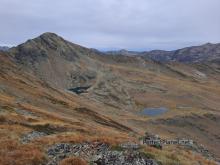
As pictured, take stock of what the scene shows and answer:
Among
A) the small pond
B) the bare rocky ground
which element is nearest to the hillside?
the small pond

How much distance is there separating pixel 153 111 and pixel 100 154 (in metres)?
106

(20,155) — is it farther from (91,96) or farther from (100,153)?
(91,96)

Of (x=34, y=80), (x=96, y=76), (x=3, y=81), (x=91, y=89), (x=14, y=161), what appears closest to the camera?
(x=14, y=161)

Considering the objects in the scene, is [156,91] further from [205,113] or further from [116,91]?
[205,113]

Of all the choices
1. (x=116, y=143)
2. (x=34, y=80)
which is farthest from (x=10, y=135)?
(x=34, y=80)

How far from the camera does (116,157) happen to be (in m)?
29.2

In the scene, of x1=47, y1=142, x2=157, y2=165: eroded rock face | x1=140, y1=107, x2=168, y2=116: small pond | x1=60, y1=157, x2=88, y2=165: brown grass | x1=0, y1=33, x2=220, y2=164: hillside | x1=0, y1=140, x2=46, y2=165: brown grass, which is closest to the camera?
x1=60, y1=157, x2=88, y2=165: brown grass

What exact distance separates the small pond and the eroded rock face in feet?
316

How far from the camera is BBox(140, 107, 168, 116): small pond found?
423 ft

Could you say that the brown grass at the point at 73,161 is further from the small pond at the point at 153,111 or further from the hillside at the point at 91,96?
the small pond at the point at 153,111

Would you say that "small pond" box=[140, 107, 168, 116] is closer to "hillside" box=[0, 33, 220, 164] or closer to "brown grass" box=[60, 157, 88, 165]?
"hillside" box=[0, 33, 220, 164]

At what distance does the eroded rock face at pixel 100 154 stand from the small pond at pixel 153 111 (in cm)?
9645

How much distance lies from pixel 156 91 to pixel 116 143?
441ft

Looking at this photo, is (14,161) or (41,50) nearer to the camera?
(14,161)
